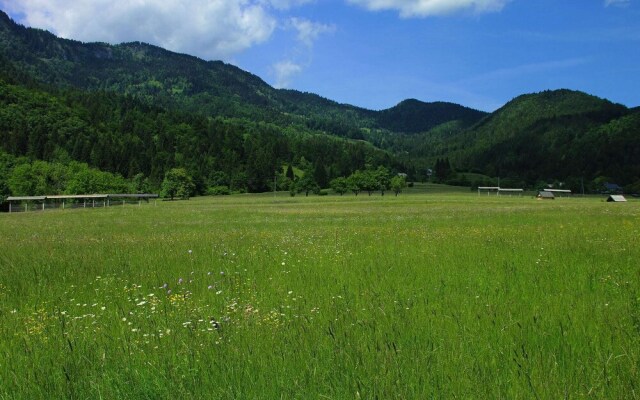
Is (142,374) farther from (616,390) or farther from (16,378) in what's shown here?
(616,390)

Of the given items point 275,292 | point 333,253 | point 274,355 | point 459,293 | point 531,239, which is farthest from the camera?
point 531,239

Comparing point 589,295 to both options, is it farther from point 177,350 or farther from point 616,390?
point 177,350

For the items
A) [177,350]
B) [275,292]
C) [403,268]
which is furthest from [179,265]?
[177,350]

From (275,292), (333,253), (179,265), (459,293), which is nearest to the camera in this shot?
(459,293)

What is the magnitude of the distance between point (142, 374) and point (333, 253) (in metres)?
8.86

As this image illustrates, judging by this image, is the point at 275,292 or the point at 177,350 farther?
the point at 275,292

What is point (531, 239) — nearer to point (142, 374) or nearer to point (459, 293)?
point (459, 293)

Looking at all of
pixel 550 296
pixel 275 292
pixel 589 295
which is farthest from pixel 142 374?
pixel 589 295

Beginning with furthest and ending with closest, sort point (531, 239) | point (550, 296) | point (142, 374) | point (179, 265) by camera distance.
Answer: point (531, 239)
point (179, 265)
point (550, 296)
point (142, 374)

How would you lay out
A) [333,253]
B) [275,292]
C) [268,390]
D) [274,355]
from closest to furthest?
[268,390] → [274,355] → [275,292] → [333,253]

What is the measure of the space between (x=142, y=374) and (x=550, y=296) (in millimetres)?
6021

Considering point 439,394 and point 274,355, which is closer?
point 439,394

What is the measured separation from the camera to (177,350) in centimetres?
489

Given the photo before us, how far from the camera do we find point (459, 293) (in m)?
7.54
